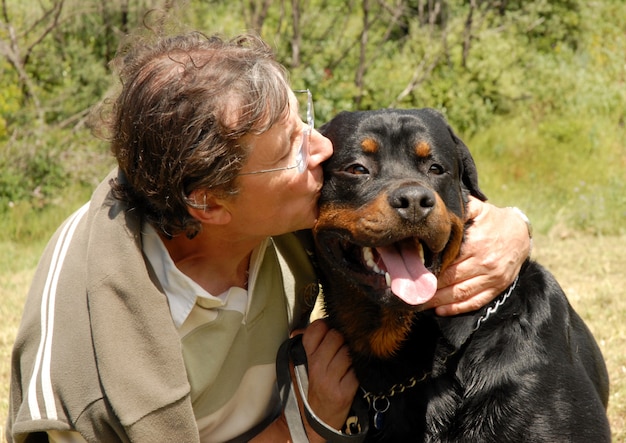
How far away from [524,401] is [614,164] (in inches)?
240

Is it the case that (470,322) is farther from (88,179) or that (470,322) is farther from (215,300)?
(88,179)

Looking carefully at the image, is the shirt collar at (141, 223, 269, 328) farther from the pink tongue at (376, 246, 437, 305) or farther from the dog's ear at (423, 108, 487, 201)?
the dog's ear at (423, 108, 487, 201)

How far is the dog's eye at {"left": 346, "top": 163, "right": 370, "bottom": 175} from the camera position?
259cm

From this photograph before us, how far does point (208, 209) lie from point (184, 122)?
287 millimetres

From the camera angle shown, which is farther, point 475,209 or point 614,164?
point 614,164

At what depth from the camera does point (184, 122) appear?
233 centimetres

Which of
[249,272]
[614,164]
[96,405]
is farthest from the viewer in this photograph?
[614,164]

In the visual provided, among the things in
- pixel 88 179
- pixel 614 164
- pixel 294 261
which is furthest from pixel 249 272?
pixel 614 164

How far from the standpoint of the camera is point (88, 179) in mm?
7164

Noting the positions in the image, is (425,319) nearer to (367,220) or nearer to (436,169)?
(367,220)

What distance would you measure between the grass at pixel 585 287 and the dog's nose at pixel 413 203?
1.61m

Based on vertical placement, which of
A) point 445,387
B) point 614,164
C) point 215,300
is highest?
point 215,300

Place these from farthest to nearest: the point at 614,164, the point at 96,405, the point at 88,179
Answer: the point at 614,164 < the point at 88,179 < the point at 96,405

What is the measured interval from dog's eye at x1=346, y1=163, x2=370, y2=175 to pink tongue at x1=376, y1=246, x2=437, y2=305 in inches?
10.8
